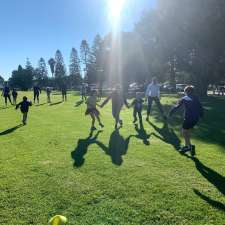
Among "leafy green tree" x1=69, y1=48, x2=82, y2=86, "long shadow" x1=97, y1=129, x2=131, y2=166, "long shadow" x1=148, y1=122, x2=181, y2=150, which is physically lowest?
"long shadow" x1=148, y1=122, x2=181, y2=150

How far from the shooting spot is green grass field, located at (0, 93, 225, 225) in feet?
18.1

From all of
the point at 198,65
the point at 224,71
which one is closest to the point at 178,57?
the point at 198,65

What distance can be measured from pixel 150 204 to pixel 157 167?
2405 millimetres

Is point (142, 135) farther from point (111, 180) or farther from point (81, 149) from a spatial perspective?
point (111, 180)

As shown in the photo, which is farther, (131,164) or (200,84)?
(200,84)

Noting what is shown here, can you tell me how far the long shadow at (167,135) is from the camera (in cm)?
1138

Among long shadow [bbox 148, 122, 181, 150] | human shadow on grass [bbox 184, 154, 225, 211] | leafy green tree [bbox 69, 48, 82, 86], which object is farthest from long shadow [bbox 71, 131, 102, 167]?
leafy green tree [bbox 69, 48, 82, 86]

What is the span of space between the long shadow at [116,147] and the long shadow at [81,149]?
431 millimetres

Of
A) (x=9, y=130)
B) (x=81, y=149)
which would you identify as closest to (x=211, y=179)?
(x=81, y=149)

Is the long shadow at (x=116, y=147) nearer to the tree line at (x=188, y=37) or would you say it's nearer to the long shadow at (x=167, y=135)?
the long shadow at (x=167, y=135)

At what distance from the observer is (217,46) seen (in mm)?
33344

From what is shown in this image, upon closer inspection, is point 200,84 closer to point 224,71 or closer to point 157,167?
point 224,71

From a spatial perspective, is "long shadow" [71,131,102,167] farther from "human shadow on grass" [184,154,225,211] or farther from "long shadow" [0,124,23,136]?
"long shadow" [0,124,23,136]

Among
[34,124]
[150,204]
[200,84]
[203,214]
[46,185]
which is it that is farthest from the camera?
[200,84]
